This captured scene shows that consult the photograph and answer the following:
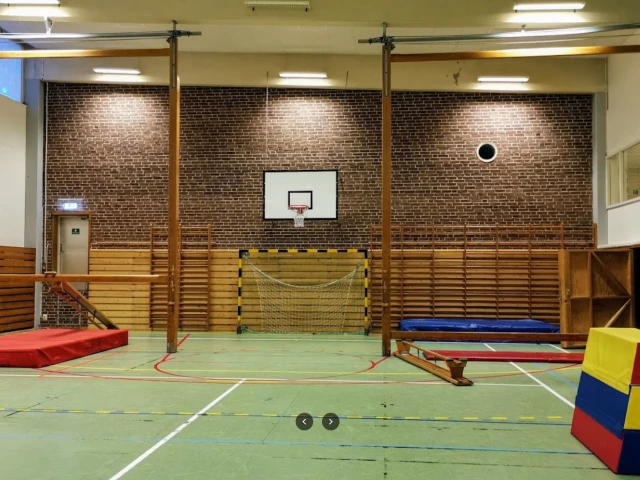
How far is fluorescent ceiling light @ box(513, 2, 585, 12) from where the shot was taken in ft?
28.9

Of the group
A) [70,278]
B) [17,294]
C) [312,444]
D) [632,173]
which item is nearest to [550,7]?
[632,173]

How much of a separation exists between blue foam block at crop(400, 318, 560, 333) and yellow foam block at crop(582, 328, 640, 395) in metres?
6.84

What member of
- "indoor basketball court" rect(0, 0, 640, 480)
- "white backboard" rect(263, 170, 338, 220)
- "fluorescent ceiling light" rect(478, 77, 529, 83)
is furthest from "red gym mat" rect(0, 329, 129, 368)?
"fluorescent ceiling light" rect(478, 77, 529, 83)

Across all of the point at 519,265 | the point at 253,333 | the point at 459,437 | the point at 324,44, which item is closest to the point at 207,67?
the point at 324,44

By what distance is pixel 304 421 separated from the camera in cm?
528

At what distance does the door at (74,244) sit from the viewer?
14.0 metres

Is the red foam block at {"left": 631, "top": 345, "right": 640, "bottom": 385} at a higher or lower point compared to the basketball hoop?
lower

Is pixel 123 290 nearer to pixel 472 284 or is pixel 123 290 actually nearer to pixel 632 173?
pixel 472 284

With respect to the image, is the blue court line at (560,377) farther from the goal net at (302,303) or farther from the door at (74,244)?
the door at (74,244)

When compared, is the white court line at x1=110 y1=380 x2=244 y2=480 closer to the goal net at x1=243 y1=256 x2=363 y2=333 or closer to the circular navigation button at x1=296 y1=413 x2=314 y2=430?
the circular navigation button at x1=296 y1=413 x2=314 y2=430

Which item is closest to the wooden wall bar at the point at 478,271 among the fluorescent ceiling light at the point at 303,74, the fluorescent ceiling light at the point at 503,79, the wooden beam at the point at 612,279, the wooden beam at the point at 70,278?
the wooden beam at the point at 612,279

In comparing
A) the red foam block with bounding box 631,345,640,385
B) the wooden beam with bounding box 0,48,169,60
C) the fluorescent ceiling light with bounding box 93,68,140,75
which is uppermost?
the fluorescent ceiling light with bounding box 93,68,140,75

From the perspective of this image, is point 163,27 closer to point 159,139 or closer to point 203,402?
point 159,139

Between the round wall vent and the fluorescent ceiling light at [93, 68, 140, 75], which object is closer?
the fluorescent ceiling light at [93, 68, 140, 75]
